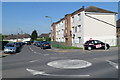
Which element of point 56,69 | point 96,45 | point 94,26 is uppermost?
point 94,26

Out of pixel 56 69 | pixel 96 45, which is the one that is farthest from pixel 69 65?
pixel 96 45

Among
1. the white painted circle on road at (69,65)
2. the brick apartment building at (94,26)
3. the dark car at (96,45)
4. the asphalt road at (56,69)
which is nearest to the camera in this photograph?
the asphalt road at (56,69)

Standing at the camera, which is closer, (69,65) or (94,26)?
(69,65)

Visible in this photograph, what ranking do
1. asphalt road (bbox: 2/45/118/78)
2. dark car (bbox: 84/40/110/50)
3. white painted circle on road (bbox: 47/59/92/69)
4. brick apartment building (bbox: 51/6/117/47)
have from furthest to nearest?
brick apartment building (bbox: 51/6/117/47) → dark car (bbox: 84/40/110/50) → white painted circle on road (bbox: 47/59/92/69) → asphalt road (bbox: 2/45/118/78)

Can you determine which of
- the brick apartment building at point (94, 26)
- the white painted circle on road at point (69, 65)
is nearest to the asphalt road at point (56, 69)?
the white painted circle on road at point (69, 65)

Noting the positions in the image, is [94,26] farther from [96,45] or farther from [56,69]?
[56,69]

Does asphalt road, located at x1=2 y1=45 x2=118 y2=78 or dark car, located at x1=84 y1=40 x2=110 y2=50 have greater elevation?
dark car, located at x1=84 y1=40 x2=110 y2=50

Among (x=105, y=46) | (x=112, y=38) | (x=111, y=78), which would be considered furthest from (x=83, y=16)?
(x=111, y=78)

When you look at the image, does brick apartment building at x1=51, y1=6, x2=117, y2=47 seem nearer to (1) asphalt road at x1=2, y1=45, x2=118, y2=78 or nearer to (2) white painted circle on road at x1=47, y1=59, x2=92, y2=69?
(1) asphalt road at x1=2, y1=45, x2=118, y2=78

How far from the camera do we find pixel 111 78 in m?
6.79

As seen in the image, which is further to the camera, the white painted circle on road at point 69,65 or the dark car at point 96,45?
the dark car at point 96,45

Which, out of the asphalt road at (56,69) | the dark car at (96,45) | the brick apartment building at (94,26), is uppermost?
the brick apartment building at (94,26)

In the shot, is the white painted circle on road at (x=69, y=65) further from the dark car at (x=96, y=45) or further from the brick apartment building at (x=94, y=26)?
the brick apartment building at (x=94, y=26)

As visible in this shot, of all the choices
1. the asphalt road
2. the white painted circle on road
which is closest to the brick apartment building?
the asphalt road
